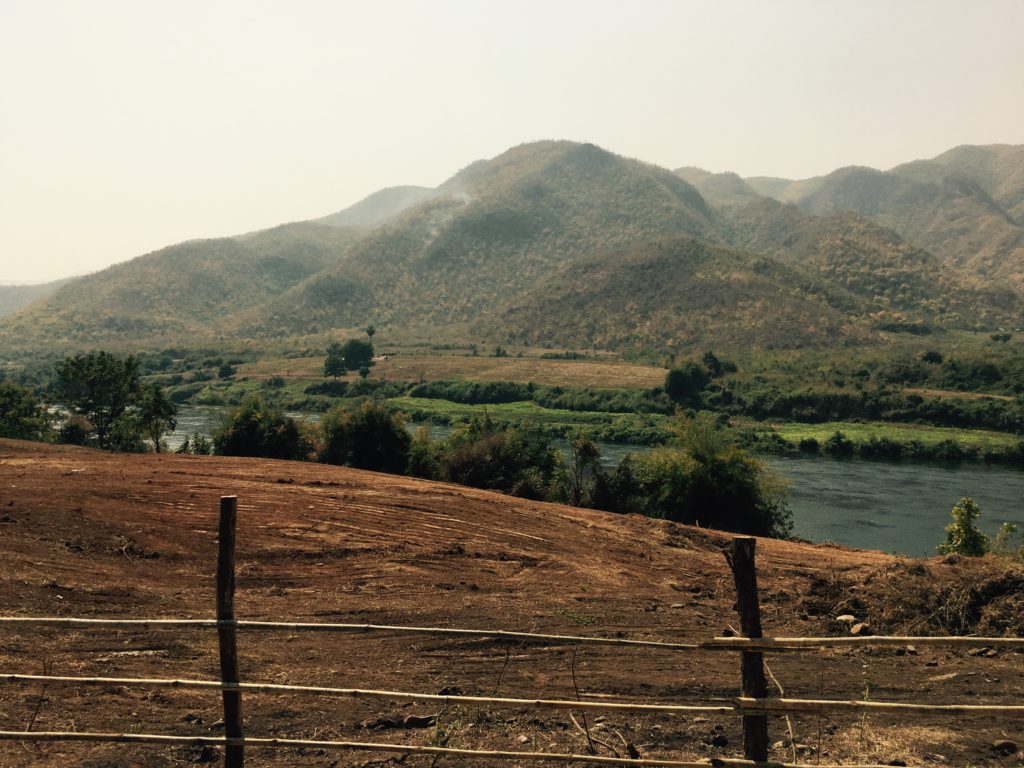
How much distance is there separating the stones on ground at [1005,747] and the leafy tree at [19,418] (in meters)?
43.8

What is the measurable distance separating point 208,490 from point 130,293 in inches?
6559

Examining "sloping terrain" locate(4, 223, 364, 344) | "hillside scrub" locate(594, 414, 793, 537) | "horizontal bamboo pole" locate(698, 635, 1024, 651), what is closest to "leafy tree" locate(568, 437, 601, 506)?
"hillside scrub" locate(594, 414, 793, 537)

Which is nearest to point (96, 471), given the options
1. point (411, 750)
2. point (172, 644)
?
point (172, 644)

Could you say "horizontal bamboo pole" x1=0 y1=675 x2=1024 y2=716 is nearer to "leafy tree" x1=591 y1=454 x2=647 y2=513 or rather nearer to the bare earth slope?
the bare earth slope

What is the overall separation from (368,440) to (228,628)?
28.0m

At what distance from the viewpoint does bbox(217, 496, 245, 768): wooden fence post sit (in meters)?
6.44

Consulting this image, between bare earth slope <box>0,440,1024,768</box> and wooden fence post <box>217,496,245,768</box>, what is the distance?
1078mm

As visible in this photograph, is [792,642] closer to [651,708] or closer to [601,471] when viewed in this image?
[651,708]

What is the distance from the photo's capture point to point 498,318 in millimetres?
139500

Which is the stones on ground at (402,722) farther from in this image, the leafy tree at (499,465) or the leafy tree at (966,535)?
the leafy tree at (966,535)

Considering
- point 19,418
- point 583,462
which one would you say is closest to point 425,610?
point 583,462

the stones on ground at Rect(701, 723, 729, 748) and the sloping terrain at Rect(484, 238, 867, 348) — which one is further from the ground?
the sloping terrain at Rect(484, 238, 867, 348)

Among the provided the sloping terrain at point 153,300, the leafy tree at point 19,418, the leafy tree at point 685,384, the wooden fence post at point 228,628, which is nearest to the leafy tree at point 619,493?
the wooden fence post at point 228,628

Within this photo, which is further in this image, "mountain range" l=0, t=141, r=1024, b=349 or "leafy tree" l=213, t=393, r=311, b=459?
"mountain range" l=0, t=141, r=1024, b=349
